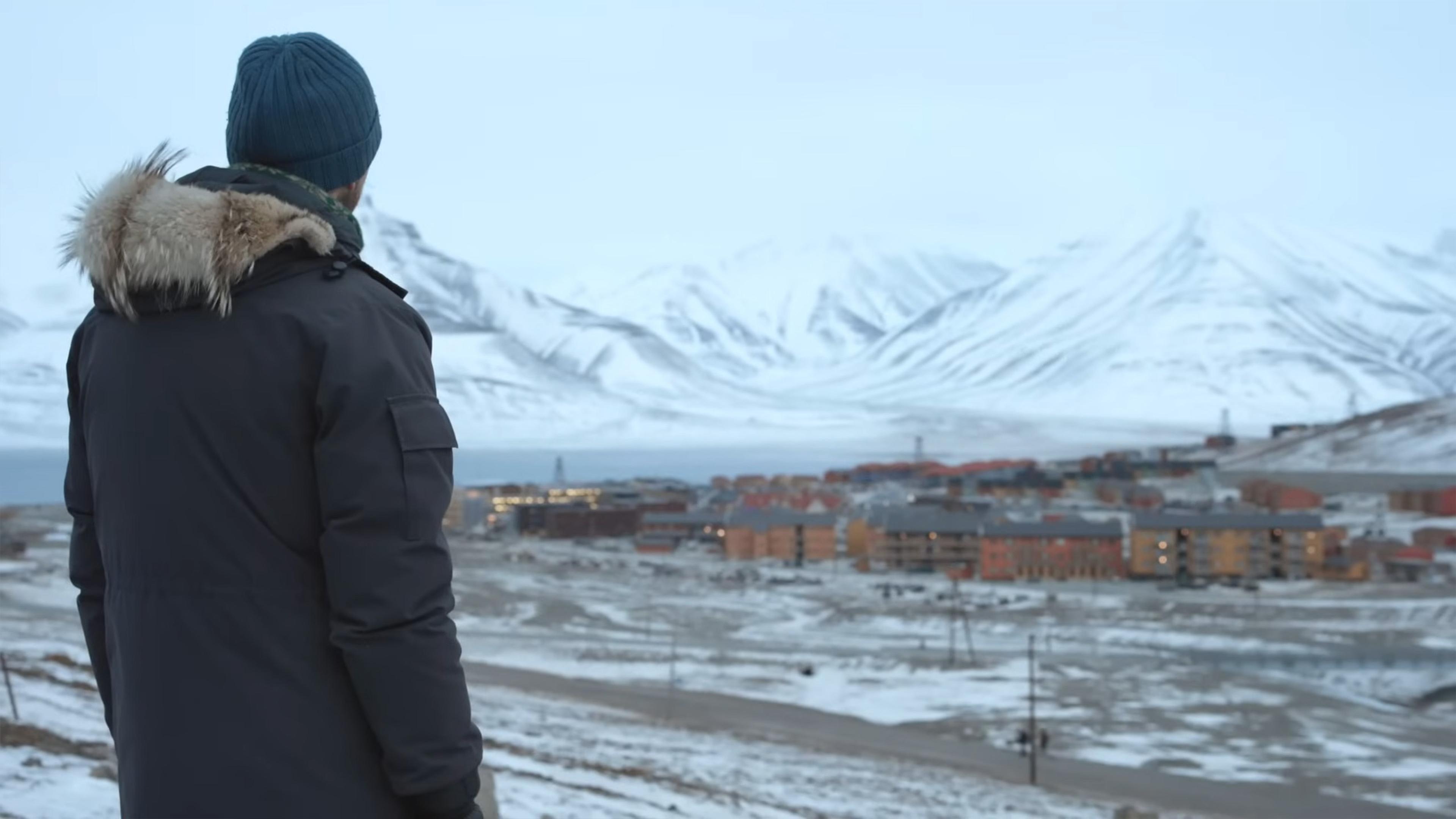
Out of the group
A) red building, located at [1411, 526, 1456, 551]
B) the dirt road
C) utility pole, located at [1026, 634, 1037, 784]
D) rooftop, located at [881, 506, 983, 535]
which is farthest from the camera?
rooftop, located at [881, 506, 983, 535]

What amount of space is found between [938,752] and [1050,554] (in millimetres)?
18322

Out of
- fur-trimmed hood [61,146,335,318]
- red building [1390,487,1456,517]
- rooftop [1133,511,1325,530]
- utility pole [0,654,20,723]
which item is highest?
fur-trimmed hood [61,146,335,318]

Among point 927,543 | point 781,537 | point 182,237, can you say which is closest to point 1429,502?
point 927,543

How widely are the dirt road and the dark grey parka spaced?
1102cm

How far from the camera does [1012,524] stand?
104 ft

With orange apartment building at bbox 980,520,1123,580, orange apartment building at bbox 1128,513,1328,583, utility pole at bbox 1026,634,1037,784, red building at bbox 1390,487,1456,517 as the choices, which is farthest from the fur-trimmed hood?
red building at bbox 1390,487,1456,517

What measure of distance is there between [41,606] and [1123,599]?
820 inches

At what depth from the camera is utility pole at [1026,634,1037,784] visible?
12133 millimetres

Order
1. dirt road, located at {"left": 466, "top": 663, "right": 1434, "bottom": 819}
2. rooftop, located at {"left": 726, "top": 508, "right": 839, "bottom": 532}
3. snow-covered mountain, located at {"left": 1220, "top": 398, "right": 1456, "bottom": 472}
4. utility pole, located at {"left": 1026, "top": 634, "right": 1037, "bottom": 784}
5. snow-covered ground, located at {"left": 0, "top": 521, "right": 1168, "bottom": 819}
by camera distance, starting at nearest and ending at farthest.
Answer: snow-covered ground, located at {"left": 0, "top": 521, "right": 1168, "bottom": 819} → dirt road, located at {"left": 466, "top": 663, "right": 1434, "bottom": 819} → utility pole, located at {"left": 1026, "top": 634, "right": 1037, "bottom": 784} → rooftop, located at {"left": 726, "top": 508, "right": 839, "bottom": 532} → snow-covered mountain, located at {"left": 1220, "top": 398, "right": 1456, "bottom": 472}

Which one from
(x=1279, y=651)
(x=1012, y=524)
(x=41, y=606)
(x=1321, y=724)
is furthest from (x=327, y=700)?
(x=1012, y=524)

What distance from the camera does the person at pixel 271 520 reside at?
3.29ft

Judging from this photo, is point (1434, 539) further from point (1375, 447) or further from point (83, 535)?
point (83, 535)

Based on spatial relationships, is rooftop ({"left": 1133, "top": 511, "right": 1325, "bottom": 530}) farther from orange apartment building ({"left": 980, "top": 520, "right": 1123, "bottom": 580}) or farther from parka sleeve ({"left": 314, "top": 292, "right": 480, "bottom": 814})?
parka sleeve ({"left": 314, "top": 292, "right": 480, "bottom": 814})

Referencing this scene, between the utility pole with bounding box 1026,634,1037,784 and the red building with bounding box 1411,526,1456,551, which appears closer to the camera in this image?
the utility pole with bounding box 1026,634,1037,784
